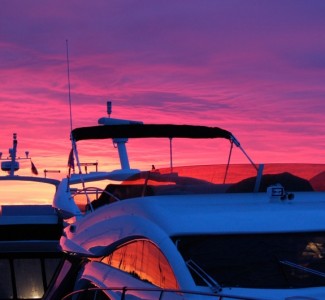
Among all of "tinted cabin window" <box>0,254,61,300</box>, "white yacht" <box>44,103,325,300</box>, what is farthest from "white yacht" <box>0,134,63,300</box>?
"white yacht" <box>44,103,325,300</box>

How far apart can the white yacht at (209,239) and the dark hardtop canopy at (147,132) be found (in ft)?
10.2

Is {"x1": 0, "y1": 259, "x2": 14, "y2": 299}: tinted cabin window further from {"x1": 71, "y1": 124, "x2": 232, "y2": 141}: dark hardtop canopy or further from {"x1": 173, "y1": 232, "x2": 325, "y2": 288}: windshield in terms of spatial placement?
{"x1": 173, "y1": 232, "x2": 325, "y2": 288}: windshield

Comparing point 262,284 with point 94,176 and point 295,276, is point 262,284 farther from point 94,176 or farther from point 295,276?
point 94,176

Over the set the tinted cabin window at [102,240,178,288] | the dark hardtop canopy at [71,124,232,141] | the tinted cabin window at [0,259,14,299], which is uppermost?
the dark hardtop canopy at [71,124,232,141]

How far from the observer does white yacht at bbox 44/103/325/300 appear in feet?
16.4

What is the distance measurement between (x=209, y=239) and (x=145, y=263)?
0.49 meters

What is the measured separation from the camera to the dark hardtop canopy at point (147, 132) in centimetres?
1005

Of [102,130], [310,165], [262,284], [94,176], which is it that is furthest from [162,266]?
[94,176]

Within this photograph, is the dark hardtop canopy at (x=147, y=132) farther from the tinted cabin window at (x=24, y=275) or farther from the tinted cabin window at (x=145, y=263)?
the tinted cabin window at (x=145, y=263)

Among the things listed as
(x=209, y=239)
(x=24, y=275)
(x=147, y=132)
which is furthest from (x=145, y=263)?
(x=24, y=275)

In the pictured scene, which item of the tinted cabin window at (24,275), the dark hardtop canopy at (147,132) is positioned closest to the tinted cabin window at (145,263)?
the dark hardtop canopy at (147,132)

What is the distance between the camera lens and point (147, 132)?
10.5 m

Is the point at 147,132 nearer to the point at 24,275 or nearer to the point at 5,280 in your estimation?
the point at 24,275

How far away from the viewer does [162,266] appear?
5199mm
